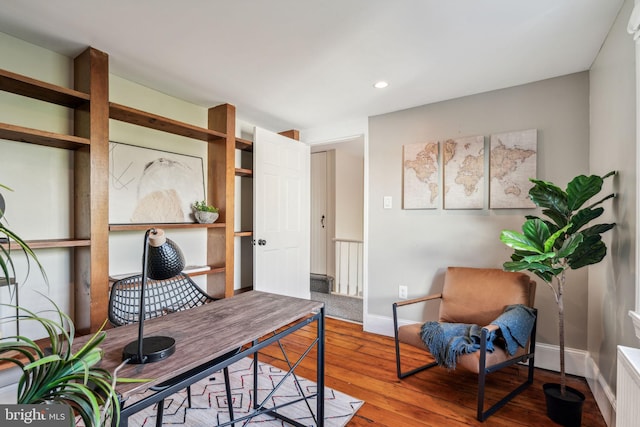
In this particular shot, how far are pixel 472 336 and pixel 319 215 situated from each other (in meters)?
3.68

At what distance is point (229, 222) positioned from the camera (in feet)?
9.81

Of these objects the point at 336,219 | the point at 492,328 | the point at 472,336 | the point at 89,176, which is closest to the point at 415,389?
the point at 472,336

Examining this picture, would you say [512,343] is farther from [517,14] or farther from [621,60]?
[517,14]

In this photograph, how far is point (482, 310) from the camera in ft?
7.78

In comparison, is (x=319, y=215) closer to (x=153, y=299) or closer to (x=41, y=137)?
(x=153, y=299)

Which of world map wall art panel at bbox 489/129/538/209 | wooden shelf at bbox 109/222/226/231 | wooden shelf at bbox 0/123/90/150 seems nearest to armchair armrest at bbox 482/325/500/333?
world map wall art panel at bbox 489/129/538/209

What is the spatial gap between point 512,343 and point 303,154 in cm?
279

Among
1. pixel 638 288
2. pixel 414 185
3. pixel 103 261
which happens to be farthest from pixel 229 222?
pixel 638 288

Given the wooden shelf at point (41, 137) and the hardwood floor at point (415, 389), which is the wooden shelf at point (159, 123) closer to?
the wooden shelf at point (41, 137)

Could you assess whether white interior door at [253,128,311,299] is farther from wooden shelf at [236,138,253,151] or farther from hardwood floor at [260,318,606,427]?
hardwood floor at [260,318,606,427]

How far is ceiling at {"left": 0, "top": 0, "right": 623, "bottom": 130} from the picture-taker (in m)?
1.67

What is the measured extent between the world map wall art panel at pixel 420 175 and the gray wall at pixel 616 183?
1132 millimetres

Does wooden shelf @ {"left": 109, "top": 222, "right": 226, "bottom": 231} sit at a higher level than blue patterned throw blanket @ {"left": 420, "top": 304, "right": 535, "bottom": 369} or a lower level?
higher

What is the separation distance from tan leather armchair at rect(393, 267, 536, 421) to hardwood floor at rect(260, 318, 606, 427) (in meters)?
0.08
